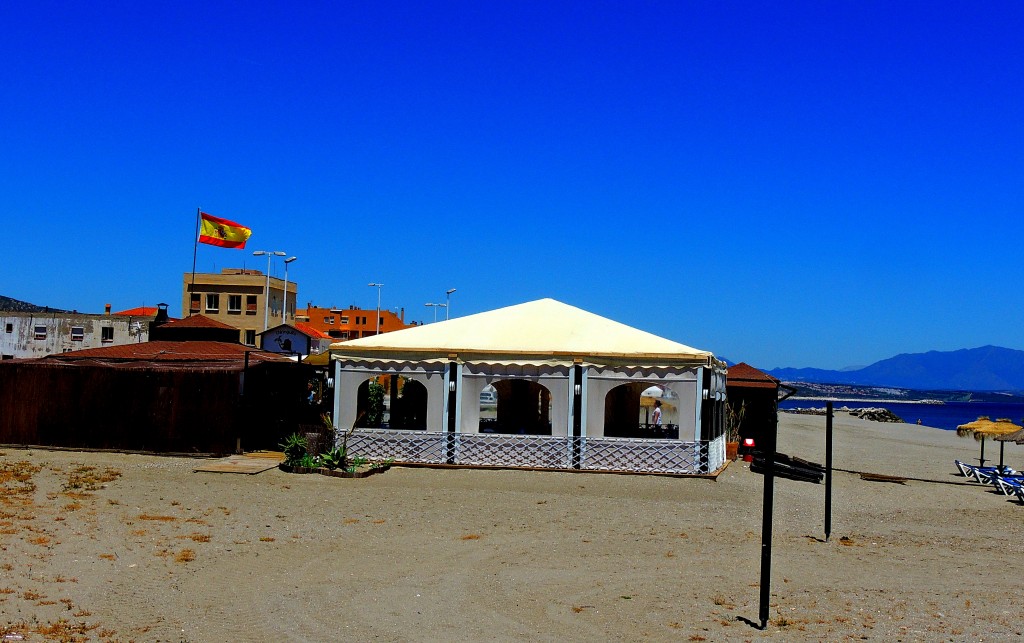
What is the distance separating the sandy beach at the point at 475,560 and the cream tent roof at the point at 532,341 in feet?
10.0

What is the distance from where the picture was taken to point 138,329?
5953 centimetres

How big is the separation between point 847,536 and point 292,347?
64.4ft

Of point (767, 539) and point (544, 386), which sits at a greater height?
point (544, 386)

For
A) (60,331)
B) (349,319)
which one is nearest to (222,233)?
(60,331)

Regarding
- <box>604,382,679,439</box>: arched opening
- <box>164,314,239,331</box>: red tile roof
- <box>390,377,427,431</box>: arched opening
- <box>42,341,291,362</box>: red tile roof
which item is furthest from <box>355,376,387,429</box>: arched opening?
<box>604,382,679,439</box>: arched opening

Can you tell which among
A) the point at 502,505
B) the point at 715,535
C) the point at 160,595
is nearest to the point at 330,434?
the point at 502,505

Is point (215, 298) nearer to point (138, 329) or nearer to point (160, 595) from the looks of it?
point (138, 329)

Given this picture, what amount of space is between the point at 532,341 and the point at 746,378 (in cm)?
899

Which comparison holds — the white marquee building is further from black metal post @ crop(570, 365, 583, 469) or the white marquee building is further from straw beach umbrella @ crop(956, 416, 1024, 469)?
straw beach umbrella @ crop(956, 416, 1024, 469)

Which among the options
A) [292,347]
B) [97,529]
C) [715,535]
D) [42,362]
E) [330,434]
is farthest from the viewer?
[292,347]

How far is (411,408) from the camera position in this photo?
2661cm

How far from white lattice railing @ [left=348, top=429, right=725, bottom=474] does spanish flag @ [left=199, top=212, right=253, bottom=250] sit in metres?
21.1

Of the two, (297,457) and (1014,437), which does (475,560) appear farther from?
(1014,437)

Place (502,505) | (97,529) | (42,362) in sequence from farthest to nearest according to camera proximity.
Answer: (42,362) → (502,505) → (97,529)
